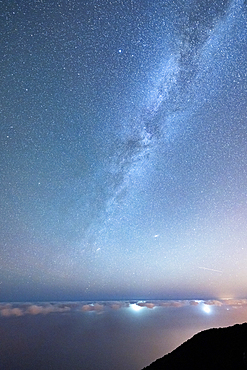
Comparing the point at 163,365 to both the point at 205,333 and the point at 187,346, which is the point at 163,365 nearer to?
the point at 187,346

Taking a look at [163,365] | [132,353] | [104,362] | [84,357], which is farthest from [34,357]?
[163,365]

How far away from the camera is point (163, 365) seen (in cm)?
1914

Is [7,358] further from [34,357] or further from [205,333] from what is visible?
[205,333]

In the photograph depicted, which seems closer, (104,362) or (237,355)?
(237,355)

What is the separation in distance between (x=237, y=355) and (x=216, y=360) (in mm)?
1608

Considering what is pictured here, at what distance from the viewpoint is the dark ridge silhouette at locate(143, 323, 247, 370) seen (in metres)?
13.9

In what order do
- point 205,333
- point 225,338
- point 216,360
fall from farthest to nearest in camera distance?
point 205,333 < point 225,338 < point 216,360

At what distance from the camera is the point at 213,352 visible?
1653 cm

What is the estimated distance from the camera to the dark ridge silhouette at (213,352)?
13.9 m

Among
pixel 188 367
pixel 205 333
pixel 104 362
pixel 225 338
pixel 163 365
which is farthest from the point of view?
pixel 104 362

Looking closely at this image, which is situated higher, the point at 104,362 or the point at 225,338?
the point at 225,338

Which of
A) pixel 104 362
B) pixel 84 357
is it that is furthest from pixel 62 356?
pixel 104 362

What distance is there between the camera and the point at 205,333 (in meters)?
21.2

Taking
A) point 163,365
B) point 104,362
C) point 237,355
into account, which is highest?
point 237,355
